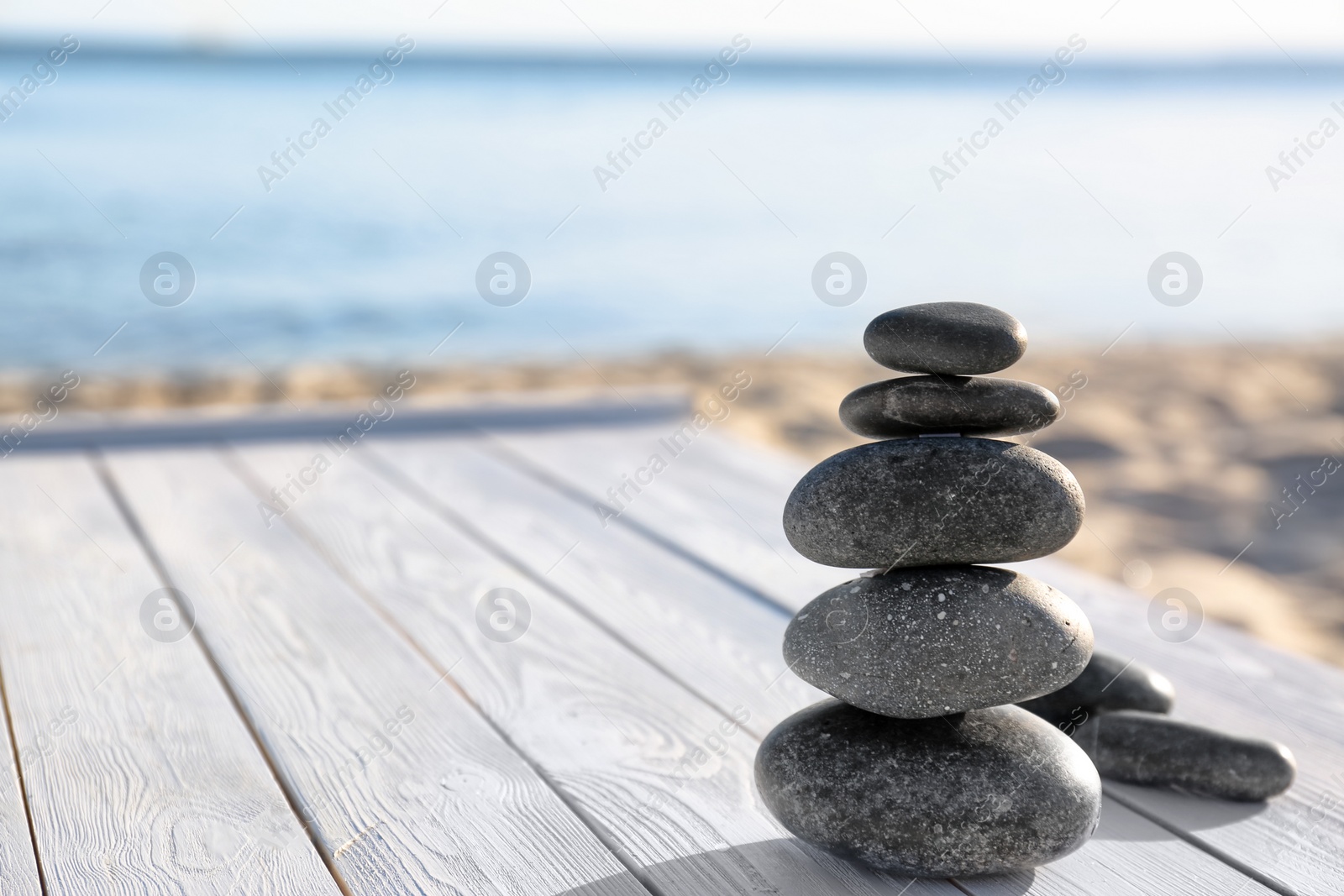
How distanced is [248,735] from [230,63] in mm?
42563

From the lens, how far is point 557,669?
2178 mm

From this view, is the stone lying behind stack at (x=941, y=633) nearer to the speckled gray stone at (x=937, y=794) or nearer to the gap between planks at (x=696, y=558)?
the speckled gray stone at (x=937, y=794)

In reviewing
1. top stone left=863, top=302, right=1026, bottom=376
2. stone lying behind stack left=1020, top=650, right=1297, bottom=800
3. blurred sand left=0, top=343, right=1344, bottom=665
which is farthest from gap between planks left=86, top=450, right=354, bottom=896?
blurred sand left=0, top=343, right=1344, bottom=665

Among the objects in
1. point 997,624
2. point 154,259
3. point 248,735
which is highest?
point 997,624

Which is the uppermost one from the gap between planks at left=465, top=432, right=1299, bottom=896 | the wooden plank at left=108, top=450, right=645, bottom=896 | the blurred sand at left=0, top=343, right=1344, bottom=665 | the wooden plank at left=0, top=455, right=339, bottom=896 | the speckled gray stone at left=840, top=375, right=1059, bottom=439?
the blurred sand at left=0, top=343, right=1344, bottom=665

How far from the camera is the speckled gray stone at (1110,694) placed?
6.36 feet

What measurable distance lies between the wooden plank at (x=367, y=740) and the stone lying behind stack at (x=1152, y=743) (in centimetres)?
83

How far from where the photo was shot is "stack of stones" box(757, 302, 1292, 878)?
1.44 meters

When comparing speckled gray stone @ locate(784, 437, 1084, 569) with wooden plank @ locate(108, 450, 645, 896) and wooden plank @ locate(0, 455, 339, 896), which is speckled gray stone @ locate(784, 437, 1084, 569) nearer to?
wooden plank @ locate(108, 450, 645, 896)

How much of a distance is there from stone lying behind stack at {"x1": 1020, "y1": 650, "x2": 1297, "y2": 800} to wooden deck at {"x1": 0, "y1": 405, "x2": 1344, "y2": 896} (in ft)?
0.14

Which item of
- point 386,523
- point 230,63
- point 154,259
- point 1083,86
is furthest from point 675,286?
point 1083,86

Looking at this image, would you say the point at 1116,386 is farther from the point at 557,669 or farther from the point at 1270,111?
the point at 1270,111

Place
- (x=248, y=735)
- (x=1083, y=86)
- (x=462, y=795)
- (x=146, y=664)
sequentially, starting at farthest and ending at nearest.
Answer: (x=1083, y=86) < (x=146, y=664) < (x=248, y=735) < (x=462, y=795)

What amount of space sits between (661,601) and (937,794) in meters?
1.13
